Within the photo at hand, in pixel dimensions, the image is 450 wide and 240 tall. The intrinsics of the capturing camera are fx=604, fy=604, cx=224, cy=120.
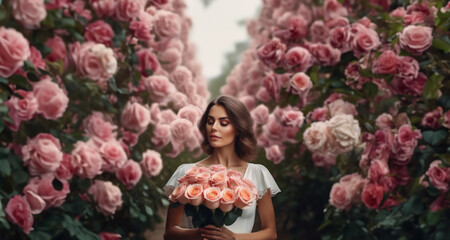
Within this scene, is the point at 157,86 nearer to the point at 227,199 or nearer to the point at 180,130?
the point at 180,130

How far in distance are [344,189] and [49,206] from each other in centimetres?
171

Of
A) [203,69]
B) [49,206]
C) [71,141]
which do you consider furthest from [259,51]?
[203,69]

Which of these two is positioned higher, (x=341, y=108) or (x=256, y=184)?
(x=256, y=184)

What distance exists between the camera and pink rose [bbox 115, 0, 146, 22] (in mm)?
3555

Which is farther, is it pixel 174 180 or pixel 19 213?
pixel 19 213

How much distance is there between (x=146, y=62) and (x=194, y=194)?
232cm

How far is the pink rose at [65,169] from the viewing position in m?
3.09

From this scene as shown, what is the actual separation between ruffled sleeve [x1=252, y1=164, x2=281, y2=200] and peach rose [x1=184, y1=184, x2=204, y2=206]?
0.64ft

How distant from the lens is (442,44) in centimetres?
325

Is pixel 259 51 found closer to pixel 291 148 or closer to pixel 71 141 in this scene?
pixel 291 148

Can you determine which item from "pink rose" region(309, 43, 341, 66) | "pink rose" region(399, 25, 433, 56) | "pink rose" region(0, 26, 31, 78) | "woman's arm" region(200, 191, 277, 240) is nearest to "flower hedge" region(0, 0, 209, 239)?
"pink rose" region(0, 26, 31, 78)

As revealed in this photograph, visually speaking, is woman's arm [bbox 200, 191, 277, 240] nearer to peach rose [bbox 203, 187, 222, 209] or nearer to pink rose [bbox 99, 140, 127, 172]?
peach rose [bbox 203, 187, 222, 209]

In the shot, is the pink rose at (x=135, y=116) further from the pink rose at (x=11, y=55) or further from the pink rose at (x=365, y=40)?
the pink rose at (x=365, y=40)

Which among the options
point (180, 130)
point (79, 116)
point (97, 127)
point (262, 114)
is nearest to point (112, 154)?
point (97, 127)
